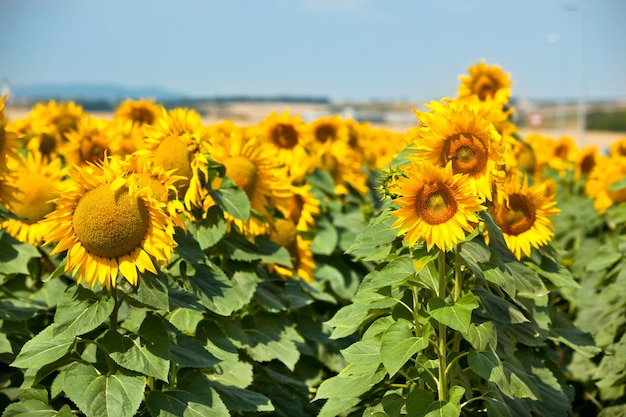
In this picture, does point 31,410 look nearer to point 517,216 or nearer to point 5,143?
point 5,143

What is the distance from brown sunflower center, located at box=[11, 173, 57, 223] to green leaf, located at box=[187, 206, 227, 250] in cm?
98

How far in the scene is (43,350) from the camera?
298 centimetres

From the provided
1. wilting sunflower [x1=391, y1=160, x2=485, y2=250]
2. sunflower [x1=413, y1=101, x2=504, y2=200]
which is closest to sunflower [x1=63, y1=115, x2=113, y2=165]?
sunflower [x1=413, y1=101, x2=504, y2=200]

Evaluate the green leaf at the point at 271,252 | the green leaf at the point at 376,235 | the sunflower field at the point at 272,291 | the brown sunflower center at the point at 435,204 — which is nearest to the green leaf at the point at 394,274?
the sunflower field at the point at 272,291

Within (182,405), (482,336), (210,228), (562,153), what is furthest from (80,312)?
(562,153)

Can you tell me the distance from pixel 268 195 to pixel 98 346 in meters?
1.44

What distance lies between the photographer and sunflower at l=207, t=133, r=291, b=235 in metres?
4.23

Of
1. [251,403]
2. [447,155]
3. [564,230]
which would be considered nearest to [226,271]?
[251,403]

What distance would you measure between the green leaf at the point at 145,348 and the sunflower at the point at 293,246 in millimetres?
1524

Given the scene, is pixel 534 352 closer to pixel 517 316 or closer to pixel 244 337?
pixel 517 316

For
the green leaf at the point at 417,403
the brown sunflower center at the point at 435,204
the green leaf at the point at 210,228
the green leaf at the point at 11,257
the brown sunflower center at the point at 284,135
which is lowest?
the green leaf at the point at 417,403

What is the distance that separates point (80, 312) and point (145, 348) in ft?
0.80

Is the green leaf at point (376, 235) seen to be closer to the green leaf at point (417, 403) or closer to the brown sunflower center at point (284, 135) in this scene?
the green leaf at point (417, 403)

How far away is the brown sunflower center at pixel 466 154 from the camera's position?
317 centimetres
